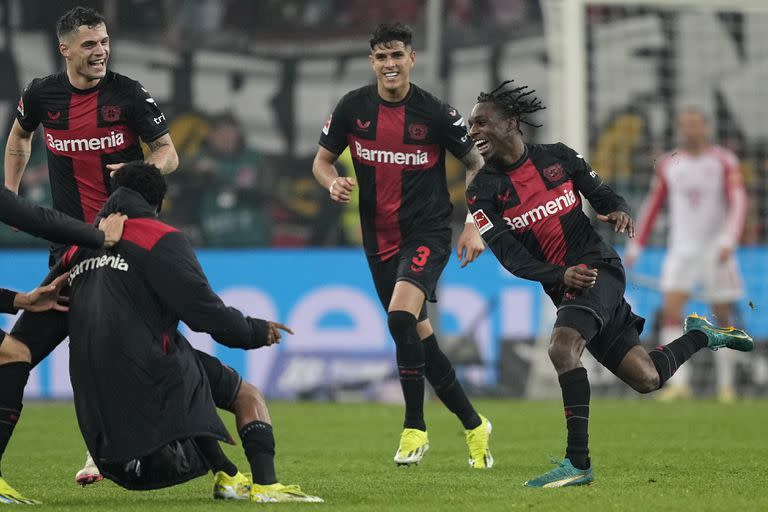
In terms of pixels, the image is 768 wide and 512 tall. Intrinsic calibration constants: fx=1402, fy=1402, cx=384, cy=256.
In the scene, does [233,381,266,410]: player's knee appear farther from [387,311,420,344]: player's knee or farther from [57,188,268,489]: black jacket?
[387,311,420,344]: player's knee

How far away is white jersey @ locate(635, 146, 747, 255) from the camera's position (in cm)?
1572

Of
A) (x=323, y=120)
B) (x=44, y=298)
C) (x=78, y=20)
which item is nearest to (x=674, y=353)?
(x=44, y=298)

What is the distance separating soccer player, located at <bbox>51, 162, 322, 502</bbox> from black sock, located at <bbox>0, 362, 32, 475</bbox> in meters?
0.63

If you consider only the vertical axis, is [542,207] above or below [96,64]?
below

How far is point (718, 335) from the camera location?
25.9 ft

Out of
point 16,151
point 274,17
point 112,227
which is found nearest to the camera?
point 112,227

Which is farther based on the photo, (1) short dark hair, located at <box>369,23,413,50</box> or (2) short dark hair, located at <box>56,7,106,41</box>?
(1) short dark hair, located at <box>369,23,413,50</box>

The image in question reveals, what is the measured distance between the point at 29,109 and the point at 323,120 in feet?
38.8

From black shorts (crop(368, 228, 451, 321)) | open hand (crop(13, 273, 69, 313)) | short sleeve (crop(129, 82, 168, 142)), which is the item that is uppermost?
short sleeve (crop(129, 82, 168, 142))

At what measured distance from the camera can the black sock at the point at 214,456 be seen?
6.31 meters

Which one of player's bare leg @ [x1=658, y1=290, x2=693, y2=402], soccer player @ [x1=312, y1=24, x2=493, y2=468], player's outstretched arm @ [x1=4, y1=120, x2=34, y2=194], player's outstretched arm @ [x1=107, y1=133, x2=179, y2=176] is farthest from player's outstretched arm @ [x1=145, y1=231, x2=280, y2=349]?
player's bare leg @ [x1=658, y1=290, x2=693, y2=402]

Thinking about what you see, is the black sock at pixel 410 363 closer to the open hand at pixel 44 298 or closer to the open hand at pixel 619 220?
the open hand at pixel 619 220

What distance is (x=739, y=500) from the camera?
242 inches

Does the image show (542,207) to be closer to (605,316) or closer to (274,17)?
(605,316)
